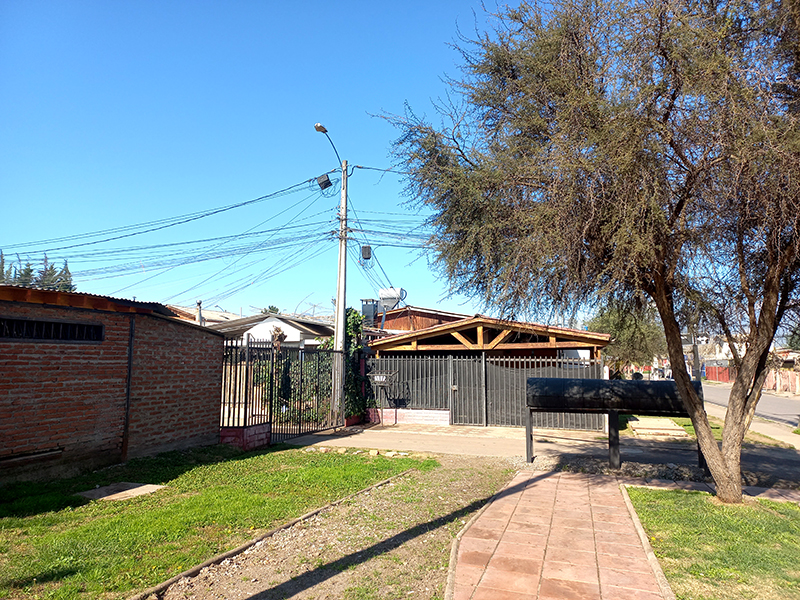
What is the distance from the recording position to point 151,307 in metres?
9.45

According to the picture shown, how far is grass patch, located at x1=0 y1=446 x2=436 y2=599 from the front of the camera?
4.43 m

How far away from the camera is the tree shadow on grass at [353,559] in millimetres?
4316

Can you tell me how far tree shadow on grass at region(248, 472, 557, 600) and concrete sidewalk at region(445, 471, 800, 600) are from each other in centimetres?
37

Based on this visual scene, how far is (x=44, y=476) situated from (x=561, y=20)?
9927 millimetres

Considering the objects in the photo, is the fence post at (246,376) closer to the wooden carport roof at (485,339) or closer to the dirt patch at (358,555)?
the dirt patch at (358,555)

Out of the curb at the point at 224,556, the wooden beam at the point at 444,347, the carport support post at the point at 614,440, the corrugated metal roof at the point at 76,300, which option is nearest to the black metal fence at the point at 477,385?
the wooden beam at the point at 444,347

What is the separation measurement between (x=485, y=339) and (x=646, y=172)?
11.4 m

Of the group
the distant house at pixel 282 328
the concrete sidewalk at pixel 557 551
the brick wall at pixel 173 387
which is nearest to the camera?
the concrete sidewalk at pixel 557 551

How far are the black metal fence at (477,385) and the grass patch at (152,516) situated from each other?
6.71 metres

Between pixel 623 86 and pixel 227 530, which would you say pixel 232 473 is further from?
pixel 623 86

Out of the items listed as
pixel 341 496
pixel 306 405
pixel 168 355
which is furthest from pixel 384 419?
pixel 341 496

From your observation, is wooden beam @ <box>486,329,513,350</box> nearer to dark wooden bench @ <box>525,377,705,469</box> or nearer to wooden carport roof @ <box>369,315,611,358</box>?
wooden carport roof @ <box>369,315,611,358</box>

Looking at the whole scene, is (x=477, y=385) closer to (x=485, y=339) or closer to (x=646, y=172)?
(x=485, y=339)

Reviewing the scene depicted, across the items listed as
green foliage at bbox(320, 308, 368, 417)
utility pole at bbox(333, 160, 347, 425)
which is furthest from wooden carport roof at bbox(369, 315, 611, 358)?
utility pole at bbox(333, 160, 347, 425)
